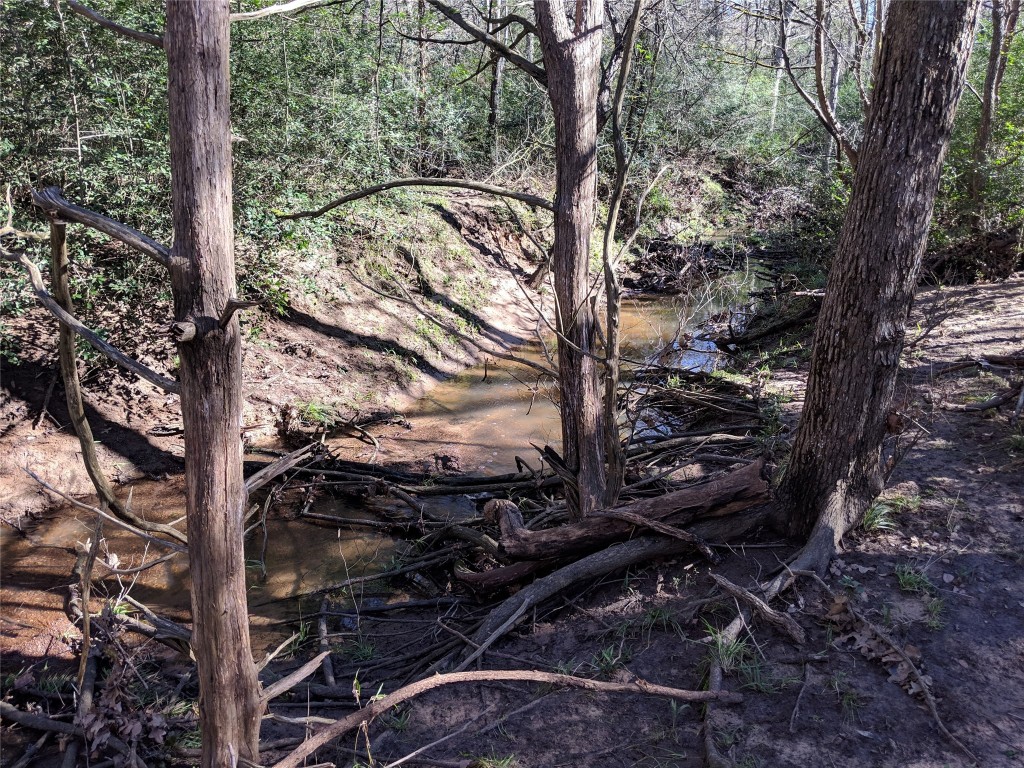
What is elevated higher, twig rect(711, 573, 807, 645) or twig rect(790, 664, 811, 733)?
twig rect(711, 573, 807, 645)

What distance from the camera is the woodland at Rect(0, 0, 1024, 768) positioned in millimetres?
2878

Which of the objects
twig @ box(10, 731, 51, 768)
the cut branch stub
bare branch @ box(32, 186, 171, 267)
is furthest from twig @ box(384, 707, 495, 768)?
bare branch @ box(32, 186, 171, 267)

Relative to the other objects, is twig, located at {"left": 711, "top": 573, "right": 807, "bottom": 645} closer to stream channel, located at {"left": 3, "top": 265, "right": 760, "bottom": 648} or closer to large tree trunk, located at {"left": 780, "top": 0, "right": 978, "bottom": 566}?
large tree trunk, located at {"left": 780, "top": 0, "right": 978, "bottom": 566}

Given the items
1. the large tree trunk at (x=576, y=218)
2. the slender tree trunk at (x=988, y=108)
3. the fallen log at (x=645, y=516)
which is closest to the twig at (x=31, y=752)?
the fallen log at (x=645, y=516)

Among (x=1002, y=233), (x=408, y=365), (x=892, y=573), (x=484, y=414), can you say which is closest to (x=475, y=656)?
(x=892, y=573)

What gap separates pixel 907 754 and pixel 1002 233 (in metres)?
9.70

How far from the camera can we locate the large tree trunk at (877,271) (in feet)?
12.0

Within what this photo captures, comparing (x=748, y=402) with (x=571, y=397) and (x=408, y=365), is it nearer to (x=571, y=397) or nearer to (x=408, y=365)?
(x=571, y=397)

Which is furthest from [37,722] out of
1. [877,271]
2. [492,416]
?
[492,416]

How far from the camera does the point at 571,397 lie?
4973 millimetres

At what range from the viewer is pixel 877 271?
387cm

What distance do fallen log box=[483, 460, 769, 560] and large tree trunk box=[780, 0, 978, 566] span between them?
26 cm

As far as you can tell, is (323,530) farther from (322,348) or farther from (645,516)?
(322,348)

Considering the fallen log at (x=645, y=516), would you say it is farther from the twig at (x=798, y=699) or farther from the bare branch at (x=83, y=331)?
the bare branch at (x=83, y=331)
